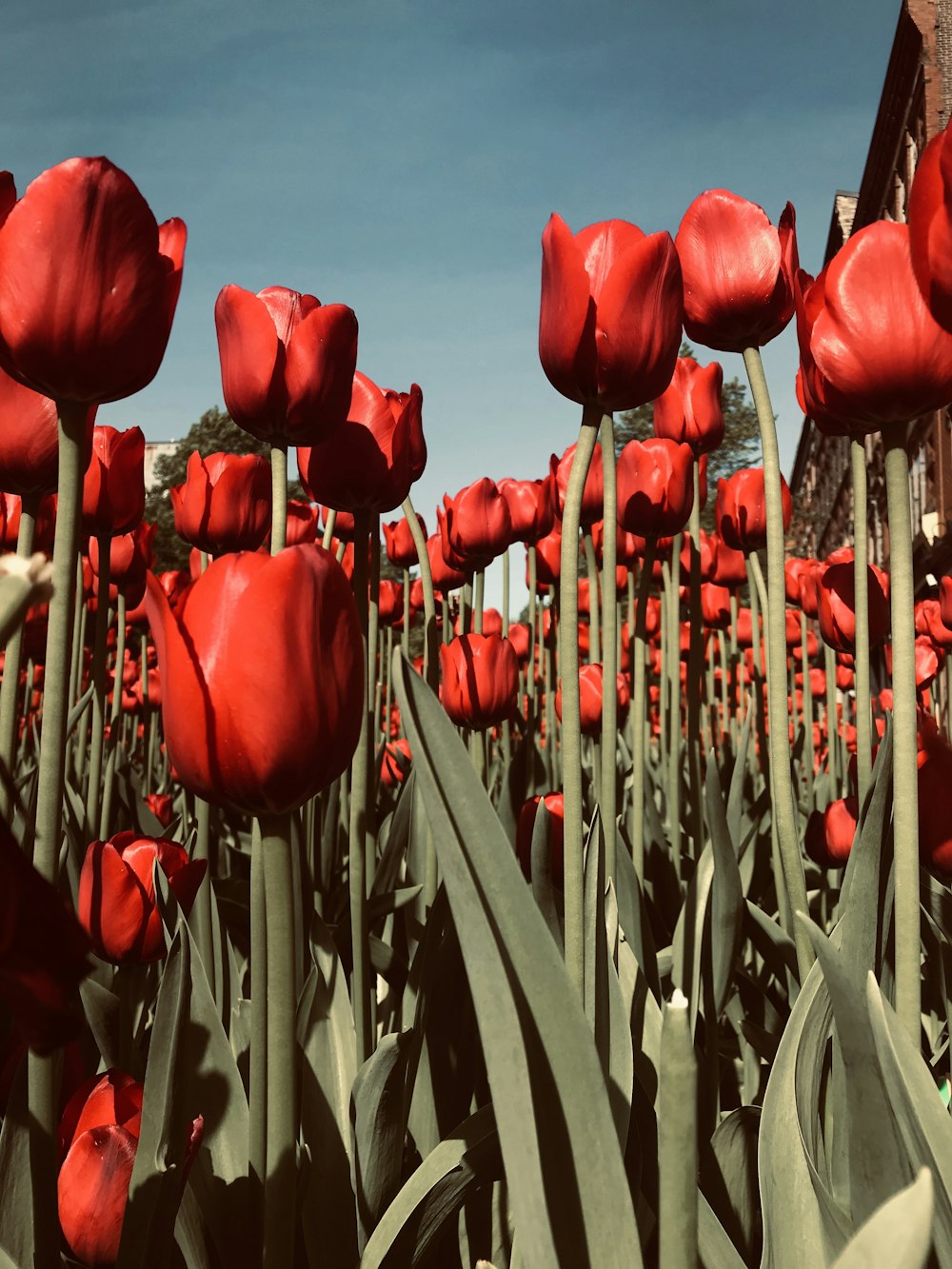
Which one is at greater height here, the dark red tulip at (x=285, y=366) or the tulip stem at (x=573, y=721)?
the dark red tulip at (x=285, y=366)

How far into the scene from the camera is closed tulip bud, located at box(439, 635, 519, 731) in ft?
6.01

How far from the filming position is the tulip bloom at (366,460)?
1.26 m

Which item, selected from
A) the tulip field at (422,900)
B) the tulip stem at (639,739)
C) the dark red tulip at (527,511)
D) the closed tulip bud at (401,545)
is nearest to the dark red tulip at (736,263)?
the tulip field at (422,900)

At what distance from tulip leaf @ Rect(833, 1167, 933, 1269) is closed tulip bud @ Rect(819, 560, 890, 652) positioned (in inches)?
49.0

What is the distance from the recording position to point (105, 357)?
0.76 meters

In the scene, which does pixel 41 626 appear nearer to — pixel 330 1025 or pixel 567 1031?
pixel 330 1025

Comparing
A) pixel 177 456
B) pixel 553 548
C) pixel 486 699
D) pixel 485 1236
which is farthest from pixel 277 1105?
pixel 177 456

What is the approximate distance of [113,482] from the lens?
4.79 feet

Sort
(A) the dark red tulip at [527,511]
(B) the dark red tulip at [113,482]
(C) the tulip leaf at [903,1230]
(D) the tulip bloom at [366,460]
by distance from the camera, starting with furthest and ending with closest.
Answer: (A) the dark red tulip at [527,511], (B) the dark red tulip at [113,482], (D) the tulip bloom at [366,460], (C) the tulip leaf at [903,1230]

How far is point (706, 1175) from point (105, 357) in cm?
85

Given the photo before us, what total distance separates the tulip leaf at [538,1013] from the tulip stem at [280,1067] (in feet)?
0.42

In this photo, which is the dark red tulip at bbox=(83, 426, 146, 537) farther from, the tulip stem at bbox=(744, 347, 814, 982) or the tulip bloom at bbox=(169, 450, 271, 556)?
the tulip stem at bbox=(744, 347, 814, 982)

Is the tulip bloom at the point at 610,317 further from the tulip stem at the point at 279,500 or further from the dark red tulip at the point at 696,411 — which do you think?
the dark red tulip at the point at 696,411

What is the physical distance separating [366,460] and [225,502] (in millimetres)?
378
